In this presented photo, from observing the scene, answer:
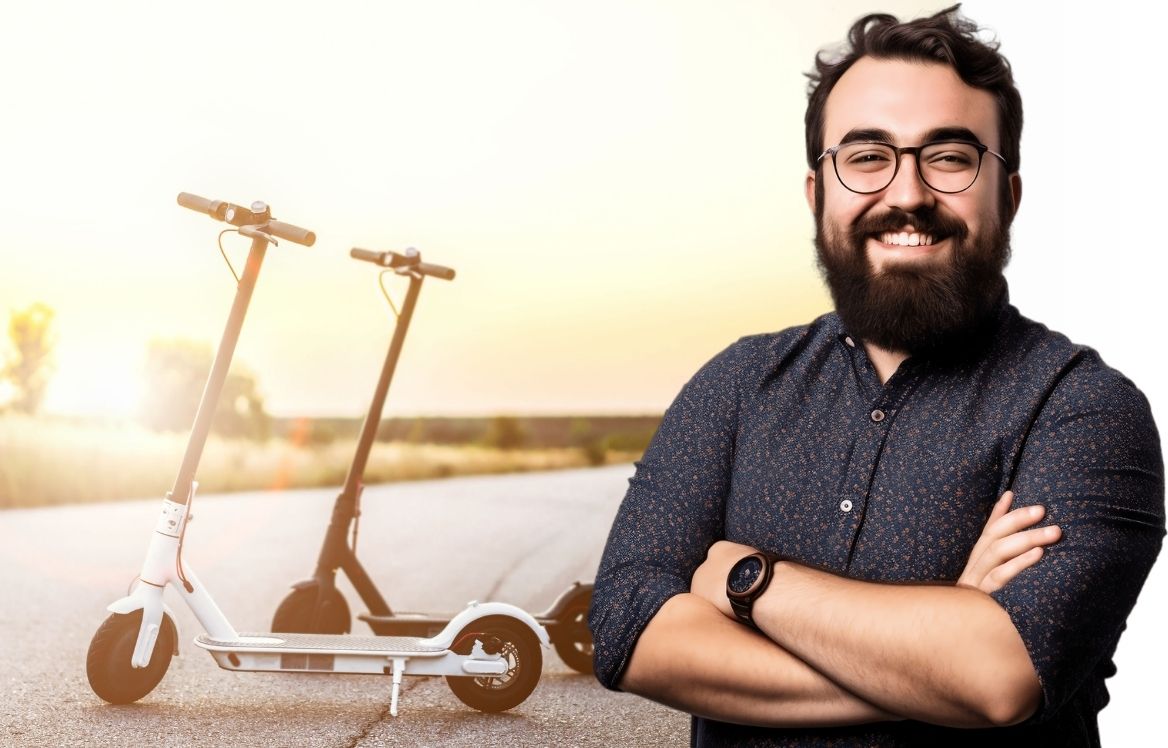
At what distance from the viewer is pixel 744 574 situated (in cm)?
153

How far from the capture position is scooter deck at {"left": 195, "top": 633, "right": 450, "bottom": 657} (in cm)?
322

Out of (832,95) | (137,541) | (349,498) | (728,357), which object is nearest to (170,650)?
(349,498)

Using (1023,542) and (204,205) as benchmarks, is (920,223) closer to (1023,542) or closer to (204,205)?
(1023,542)

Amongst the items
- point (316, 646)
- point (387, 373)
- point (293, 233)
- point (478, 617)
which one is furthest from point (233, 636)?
point (387, 373)

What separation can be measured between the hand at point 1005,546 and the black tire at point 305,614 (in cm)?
287

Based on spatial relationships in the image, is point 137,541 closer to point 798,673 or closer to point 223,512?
point 223,512

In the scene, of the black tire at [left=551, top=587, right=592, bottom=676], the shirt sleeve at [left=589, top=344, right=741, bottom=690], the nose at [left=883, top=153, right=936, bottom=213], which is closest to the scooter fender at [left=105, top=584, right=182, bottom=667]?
the black tire at [left=551, top=587, right=592, bottom=676]

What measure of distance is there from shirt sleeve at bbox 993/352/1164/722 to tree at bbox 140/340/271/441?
14518 millimetres

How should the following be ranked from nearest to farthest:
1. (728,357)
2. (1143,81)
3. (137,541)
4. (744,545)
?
(744,545)
(728,357)
(1143,81)
(137,541)

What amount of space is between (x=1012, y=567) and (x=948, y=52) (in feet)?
2.41

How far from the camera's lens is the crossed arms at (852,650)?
1365 mm

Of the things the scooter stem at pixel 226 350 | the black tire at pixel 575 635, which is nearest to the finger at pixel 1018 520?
the scooter stem at pixel 226 350

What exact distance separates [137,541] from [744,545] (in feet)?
22.7

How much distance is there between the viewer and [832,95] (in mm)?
1793
